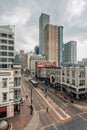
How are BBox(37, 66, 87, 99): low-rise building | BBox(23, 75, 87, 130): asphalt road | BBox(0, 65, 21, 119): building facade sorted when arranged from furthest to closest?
1. BBox(37, 66, 87, 99): low-rise building
2. BBox(0, 65, 21, 119): building facade
3. BBox(23, 75, 87, 130): asphalt road

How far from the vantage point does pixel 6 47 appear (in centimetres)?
3788

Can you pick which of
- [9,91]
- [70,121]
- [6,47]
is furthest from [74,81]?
[6,47]

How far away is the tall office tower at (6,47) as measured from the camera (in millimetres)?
37066

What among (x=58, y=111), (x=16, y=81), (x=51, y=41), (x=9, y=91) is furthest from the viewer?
(x=51, y=41)

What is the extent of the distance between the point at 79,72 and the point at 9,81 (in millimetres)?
30315

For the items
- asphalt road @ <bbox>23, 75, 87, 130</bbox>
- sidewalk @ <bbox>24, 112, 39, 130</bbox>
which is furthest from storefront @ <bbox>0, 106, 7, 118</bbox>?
asphalt road @ <bbox>23, 75, 87, 130</bbox>

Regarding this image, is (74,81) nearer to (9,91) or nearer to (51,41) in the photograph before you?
(9,91)

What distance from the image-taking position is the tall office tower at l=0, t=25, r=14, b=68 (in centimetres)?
3707

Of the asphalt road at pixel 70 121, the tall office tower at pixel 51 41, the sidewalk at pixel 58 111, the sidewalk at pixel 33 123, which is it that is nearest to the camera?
the sidewalk at pixel 33 123

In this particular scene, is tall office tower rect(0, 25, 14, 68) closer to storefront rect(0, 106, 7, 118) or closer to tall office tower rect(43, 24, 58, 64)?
storefront rect(0, 106, 7, 118)

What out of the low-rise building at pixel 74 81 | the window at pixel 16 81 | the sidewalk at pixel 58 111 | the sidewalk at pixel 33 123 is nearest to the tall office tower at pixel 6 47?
the window at pixel 16 81

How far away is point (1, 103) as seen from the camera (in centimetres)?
3169

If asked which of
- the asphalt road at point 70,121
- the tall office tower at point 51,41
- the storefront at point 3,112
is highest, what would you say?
the tall office tower at point 51,41

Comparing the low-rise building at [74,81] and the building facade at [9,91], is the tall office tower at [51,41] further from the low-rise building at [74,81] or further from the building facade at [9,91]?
the building facade at [9,91]
